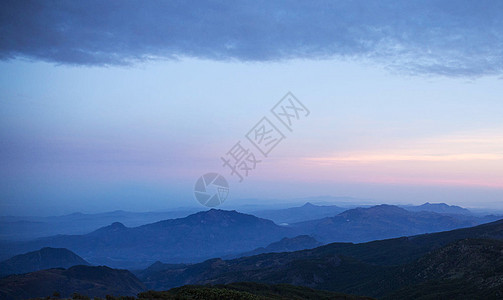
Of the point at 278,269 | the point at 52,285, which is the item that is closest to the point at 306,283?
the point at 278,269

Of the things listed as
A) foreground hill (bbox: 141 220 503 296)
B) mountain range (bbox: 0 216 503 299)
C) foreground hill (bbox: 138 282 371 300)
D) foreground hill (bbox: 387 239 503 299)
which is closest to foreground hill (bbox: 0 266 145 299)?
mountain range (bbox: 0 216 503 299)

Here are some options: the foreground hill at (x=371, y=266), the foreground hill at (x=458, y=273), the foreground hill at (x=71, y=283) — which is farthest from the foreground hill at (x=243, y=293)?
the foreground hill at (x=71, y=283)

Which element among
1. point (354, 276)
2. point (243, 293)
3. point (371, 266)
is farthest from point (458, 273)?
point (243, 293)

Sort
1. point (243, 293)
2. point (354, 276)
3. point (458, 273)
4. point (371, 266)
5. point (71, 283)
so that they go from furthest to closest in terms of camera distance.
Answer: point (71, 283) < point (371, 266) < point (354, 276) < point (458, 273) < point (243, 293)

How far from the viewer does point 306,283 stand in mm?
131625

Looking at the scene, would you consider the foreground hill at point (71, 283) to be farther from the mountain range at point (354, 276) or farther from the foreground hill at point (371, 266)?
the foreground hill at point (371, 266)

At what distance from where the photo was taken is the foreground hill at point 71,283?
449ft

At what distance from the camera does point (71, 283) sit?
16000 cm

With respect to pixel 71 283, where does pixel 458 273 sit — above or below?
above

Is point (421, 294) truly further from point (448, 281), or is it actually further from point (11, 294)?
point (11, 294)

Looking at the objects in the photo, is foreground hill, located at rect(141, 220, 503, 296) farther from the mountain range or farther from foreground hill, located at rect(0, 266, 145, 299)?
foreground hill, located at rect(0, 266, 145, 299)

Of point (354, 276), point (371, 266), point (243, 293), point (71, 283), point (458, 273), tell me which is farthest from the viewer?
point (71, 283)

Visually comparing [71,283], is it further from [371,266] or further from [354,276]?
[371,266]

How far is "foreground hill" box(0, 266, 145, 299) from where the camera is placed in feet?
449
